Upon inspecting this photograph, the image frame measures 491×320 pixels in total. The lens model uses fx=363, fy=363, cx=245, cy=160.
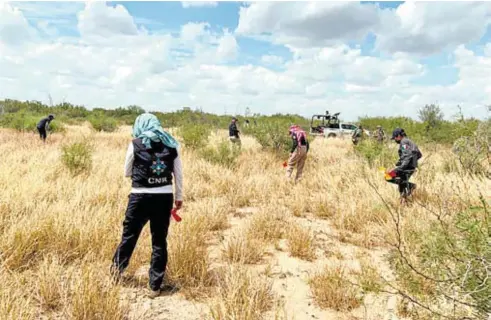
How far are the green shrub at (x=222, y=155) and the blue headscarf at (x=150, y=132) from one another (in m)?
7.27

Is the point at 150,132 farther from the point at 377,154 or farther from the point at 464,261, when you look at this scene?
the point at 377,154

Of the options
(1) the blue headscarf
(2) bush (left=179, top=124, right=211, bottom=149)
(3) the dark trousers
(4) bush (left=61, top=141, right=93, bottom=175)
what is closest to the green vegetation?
(2) bush (left=179, top=124, right=211, bottom=149)

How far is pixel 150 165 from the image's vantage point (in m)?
3.69

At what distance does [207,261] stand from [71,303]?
5.22ft

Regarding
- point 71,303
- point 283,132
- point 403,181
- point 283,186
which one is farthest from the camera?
point 283,132

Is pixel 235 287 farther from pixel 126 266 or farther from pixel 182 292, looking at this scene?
pixel 126 266

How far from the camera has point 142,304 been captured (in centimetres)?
353

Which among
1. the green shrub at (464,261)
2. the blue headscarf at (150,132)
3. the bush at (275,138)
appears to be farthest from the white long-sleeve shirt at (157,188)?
the bush at (275,138)

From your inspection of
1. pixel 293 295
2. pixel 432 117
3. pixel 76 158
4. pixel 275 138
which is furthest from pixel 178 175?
pixel 432 117

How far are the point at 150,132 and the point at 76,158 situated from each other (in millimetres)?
6191

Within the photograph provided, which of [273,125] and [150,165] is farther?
[273,125]

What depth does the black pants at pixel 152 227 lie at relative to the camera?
3.71 metres

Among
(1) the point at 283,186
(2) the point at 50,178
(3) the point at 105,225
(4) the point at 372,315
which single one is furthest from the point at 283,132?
(4) the point at 372,315

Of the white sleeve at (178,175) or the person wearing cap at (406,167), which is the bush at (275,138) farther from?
the white sleeve at (178,175)
